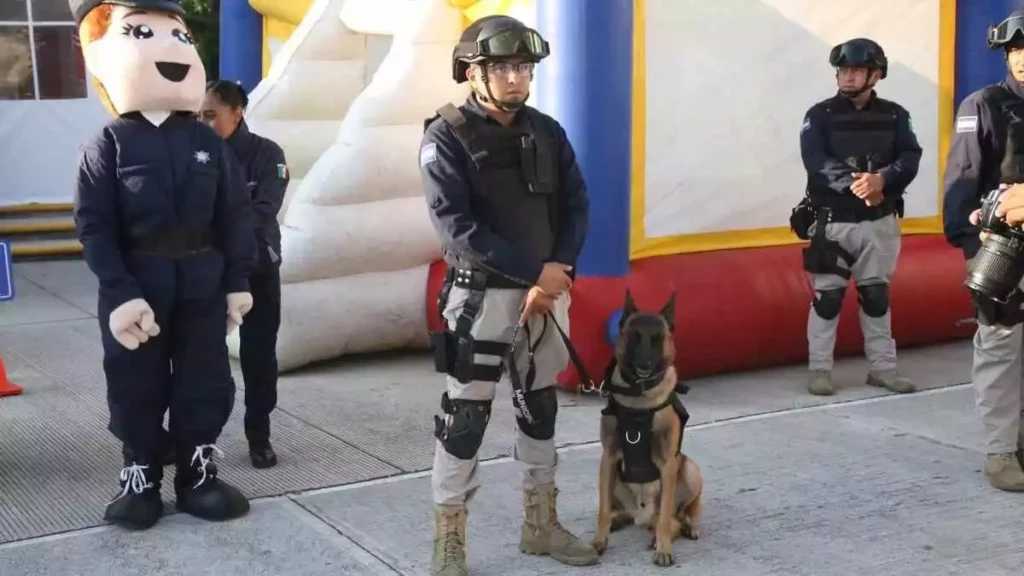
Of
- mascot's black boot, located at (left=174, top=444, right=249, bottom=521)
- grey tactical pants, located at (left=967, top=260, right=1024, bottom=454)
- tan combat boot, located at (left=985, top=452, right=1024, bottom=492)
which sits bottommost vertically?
tan combat boot, located at (left=985, top=452, right=1024, bottom=492)

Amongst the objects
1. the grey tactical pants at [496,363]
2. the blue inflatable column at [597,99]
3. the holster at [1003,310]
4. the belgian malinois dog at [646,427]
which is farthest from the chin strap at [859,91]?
the grey tactical pants at [496,363]

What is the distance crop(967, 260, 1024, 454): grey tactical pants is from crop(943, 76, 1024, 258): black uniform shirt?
19 centimetres

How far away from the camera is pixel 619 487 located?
3920 mm

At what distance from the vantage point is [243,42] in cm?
906

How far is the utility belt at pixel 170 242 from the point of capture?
4070 millimetres

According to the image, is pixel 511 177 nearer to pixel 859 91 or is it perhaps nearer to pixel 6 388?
pixel 859 91

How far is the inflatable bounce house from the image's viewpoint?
584 cm

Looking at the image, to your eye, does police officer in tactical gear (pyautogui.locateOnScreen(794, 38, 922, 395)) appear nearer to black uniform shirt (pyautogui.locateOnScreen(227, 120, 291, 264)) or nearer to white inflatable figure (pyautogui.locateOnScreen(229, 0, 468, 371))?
white inflatable figure (pyautogui.locateOnScreen(229, 0, 468, 371))

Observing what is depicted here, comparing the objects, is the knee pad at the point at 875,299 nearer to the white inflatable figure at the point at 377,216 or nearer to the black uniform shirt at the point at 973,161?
Answer: the black uniform shirt at the point at 973,161

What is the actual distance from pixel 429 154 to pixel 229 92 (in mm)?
1644

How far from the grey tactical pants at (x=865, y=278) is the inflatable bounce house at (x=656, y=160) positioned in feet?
1.14

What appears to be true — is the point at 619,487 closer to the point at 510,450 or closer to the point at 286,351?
the point at 510,450

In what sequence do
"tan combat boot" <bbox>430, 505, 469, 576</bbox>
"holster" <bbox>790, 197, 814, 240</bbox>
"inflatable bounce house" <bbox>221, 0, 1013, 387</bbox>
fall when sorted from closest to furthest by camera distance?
"tan combat boot" <bbox>430, 505, 469, 576</bbox> → "inflatable bounce house" <bbox>221, 0, 1013, 387</bbox> → "holster" <bbox>790, 197, 814, 240</bbox>

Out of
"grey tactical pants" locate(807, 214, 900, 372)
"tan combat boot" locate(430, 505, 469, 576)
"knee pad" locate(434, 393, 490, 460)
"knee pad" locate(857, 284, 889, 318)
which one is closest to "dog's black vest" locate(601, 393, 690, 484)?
"knee pad" locate(434, 393, 490, 460)
